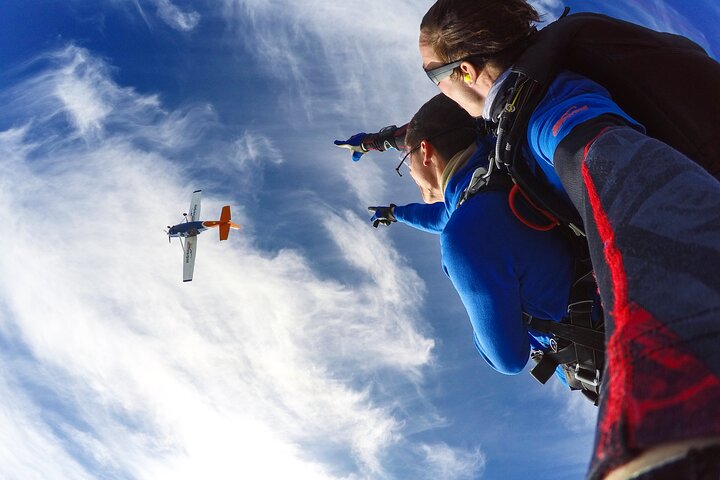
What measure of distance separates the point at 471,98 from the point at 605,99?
64.7 inches

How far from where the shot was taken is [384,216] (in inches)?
333

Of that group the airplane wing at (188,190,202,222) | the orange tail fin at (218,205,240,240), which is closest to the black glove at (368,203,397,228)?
the orange tail fin at (218,205,240,240)

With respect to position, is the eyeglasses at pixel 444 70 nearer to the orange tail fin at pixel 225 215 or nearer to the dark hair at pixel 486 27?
the dark hair at pixel 486 27

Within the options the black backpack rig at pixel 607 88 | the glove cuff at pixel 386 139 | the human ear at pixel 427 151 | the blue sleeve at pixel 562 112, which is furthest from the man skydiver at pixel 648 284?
the glove cuff at pixel 386 139

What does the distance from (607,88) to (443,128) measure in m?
2.17

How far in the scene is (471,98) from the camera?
3717 millimetres

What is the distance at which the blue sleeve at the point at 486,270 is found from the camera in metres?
3.27

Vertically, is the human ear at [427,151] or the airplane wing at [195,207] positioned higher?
the airplane wing at [195,207]

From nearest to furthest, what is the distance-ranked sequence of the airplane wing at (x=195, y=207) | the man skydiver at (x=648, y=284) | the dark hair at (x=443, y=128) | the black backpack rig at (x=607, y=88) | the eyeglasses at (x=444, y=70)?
the man skydiver at (x=648, y=284)
the black backpack rig at (x=607, y=88)
the eyeglasses at (x=444, y=70)
the dark hair at (x=443, y=128)
the airplane wing at (x=195, y=207)

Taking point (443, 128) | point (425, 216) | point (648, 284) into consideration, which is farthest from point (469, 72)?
point (425, 216)

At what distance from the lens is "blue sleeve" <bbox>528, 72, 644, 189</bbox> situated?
6.64 feet

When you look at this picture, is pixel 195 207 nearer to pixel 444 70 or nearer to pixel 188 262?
pixel 188 262

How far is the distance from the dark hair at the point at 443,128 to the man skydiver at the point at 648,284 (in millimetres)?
2250

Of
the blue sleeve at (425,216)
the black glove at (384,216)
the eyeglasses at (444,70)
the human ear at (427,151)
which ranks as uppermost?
the black glove at (384,216)
